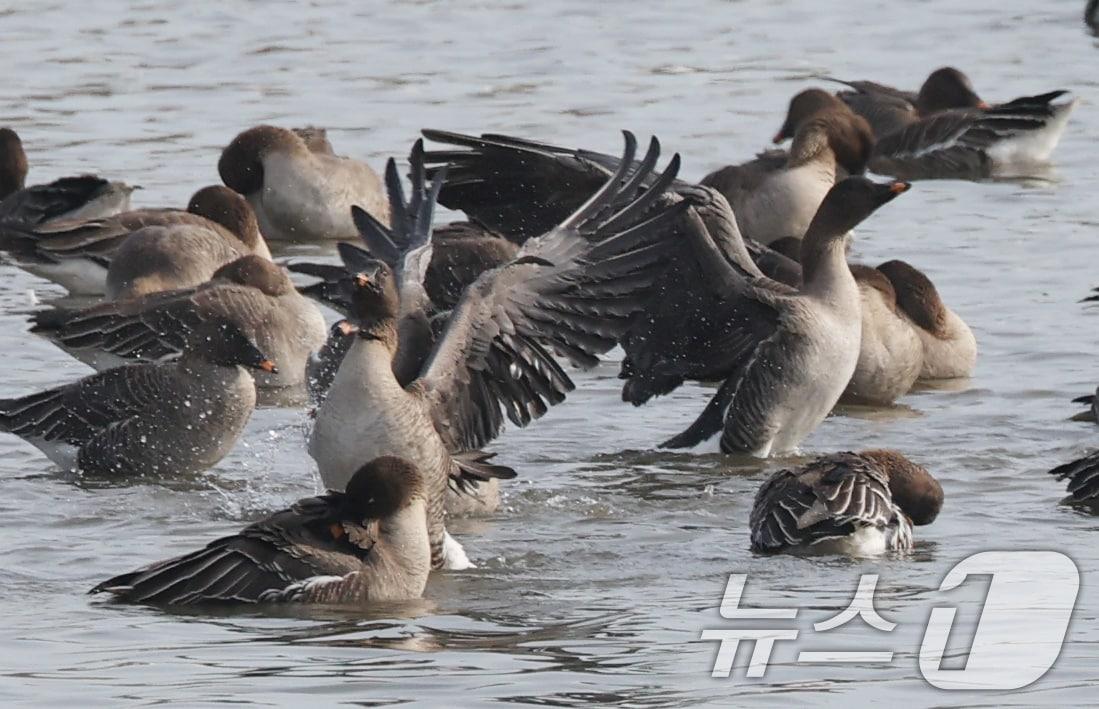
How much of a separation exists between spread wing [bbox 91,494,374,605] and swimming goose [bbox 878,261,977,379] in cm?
579

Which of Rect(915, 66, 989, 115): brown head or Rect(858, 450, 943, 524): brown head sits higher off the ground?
Rect(858, 450, 943, 524): brown head

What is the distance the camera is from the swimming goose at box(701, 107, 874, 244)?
16.8m

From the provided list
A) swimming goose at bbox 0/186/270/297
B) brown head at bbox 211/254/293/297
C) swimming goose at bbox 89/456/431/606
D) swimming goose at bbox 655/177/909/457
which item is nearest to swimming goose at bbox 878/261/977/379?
swimming goose at bbox 655/177/909/457

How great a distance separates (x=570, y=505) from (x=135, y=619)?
294cm

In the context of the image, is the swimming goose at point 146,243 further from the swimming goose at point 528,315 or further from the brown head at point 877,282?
the brown head at point 877,282

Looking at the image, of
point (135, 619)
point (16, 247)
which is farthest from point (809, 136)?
point (135, 619)

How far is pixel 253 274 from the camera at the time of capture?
13.8 meters

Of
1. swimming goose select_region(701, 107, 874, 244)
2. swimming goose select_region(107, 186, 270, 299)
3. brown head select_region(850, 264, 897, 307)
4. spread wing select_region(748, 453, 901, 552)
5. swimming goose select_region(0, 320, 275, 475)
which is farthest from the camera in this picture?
swimming goose select_region(701, 107, 874, 244)

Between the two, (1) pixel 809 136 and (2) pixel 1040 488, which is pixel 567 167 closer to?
(2) pixel 1040 488

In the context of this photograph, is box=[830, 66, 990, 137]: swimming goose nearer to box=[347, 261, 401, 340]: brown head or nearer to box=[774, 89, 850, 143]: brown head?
box=[774, 89, 850, 143]: brown head

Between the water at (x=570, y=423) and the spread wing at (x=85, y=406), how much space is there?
0.83ft

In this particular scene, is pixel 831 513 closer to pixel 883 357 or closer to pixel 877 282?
pixel 883 357
